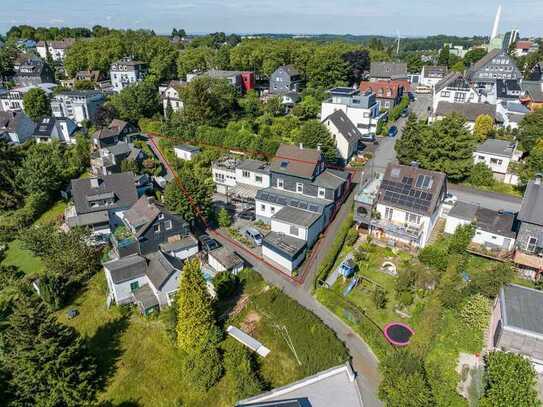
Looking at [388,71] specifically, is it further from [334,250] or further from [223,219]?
[334,250]

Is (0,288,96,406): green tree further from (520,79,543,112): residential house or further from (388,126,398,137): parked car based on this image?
(520,79,543,112): residential house

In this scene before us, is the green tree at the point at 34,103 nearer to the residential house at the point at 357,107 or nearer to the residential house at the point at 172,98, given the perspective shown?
the residential house at the point at 172,98

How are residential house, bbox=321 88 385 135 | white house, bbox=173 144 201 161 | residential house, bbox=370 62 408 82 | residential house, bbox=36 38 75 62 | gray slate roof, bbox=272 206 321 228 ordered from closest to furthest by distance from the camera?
gray slate roof, bbox=272 206 321 228 → white house, bbox=173 144 201 161 → residential house, bbox=321 88 385 135 → residential house, bbox=370 62 408 82 → residential house, bbox=36 38 75 62

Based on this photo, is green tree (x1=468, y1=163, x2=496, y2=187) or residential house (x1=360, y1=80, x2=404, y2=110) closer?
green tree (x1=468, y1=163, x2=496, y2=187)

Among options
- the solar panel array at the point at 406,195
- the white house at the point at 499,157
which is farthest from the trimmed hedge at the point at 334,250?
the white house at the point at 499,157

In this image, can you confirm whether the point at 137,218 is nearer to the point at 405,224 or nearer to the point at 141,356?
the point at 141,356

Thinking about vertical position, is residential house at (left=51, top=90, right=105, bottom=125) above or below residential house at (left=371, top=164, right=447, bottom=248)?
above

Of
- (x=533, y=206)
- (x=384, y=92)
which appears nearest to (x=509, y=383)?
(x=533, y=206)

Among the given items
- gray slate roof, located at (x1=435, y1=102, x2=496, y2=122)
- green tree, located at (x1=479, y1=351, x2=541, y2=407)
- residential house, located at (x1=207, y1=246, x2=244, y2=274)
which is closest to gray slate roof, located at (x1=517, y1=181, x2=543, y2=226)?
green tree, located at (x1=479, y1=351, x2=541, y2=407)
